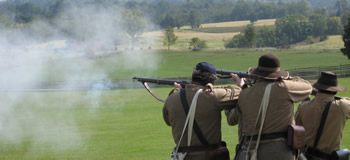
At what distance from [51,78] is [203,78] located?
162ft

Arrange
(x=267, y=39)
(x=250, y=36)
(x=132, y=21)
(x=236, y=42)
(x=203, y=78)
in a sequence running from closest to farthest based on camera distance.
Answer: (x=203, y=78), (x=132, y=21), (x=250, y=36), (x=236, y=42), (x=267, y=39)

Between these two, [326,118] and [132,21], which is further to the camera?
[132,21]

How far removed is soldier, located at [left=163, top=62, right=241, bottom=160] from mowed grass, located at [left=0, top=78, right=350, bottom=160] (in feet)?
19.8

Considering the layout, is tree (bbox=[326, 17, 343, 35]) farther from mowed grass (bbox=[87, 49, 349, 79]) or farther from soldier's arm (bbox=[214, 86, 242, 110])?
soldier's arm (bbox=[214, 86, 242, 110])

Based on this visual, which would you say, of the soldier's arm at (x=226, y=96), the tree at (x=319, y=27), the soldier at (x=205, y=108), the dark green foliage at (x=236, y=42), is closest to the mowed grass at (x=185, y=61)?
the dark green foliage at (x=236, y=42)

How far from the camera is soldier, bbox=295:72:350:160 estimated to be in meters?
6.30

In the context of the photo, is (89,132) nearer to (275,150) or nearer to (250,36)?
(275,150)

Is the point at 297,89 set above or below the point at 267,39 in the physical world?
above

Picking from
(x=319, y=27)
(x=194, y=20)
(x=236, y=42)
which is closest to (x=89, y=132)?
(x=236, y=42)

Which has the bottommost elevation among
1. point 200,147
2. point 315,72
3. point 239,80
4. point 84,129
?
point 315,72

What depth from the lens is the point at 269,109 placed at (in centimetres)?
Result: 589

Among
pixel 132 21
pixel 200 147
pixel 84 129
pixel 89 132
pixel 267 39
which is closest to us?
pixel 200 147

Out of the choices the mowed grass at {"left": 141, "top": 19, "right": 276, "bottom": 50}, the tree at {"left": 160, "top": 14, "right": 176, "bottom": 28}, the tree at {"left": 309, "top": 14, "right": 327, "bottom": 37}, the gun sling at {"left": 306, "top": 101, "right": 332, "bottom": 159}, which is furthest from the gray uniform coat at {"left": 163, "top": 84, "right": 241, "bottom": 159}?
the tree at {"left": 160, "top": 14, "right": 176, "bottom": 28}

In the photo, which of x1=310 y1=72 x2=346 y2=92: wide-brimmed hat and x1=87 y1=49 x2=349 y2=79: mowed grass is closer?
x1=310 y1=72 x2=346 y2=92: wide-brimmed hat
